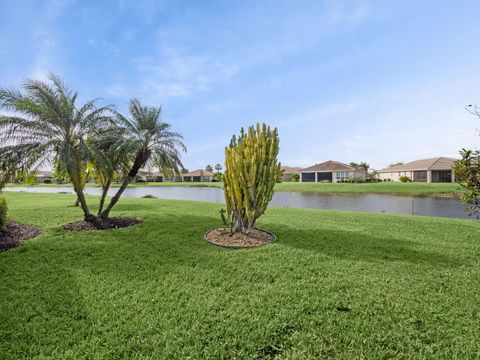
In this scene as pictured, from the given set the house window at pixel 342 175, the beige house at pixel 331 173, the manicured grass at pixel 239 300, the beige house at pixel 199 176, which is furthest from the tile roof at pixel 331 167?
the manicured grass at pixel 239 300

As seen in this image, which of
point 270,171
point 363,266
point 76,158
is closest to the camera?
point 363,266

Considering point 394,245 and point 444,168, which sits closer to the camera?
point 394,245

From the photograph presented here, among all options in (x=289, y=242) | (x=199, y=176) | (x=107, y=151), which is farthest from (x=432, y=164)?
(x=199, y=176)

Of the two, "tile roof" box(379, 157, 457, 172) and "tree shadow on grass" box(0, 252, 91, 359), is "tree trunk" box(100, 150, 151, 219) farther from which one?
"tile roof" box(379, 157, 457, 172)

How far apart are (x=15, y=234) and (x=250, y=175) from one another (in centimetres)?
764

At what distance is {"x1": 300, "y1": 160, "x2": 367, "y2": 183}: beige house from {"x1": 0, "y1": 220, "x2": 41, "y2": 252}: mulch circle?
51.5 metres

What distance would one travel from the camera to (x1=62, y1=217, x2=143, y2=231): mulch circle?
908cm

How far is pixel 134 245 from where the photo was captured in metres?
7.04

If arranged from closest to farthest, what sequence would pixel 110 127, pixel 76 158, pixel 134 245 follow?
pixel 134 245
pixel 76 158
pixel 110 127

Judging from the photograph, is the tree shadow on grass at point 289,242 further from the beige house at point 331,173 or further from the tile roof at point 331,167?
the tile roof at point 331,167

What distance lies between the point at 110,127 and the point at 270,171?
22.0 feet

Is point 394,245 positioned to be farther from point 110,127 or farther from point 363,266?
point 110,127

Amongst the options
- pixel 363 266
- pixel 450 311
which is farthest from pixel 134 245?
pixel 450 311

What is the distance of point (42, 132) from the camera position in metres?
9.16
